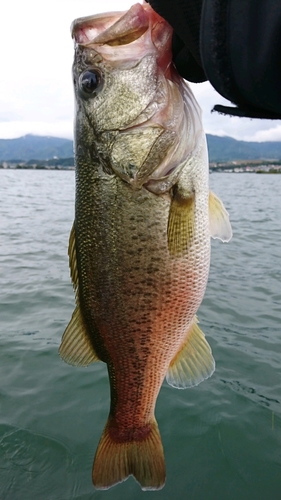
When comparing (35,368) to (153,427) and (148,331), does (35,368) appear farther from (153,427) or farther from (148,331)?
(148,331)

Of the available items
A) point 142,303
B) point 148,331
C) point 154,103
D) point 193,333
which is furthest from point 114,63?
point 193,333

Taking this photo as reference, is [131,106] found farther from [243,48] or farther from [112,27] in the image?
[243,48]

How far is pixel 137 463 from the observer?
8.01ft

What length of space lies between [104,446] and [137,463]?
0.21 metres

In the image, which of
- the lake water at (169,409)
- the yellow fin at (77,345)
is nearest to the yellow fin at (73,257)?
the yellow fin at (77,345)

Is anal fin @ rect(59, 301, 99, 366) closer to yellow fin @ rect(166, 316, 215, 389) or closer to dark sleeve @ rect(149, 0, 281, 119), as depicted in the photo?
yellow fin @ rect(166, 316, 215, 389)

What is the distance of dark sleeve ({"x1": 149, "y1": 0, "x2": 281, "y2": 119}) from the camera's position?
1.11 meters

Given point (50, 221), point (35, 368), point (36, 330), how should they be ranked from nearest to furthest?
point (35, 368)
point (36, 330)
point (50, 221)

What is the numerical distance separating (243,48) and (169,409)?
4.29 m

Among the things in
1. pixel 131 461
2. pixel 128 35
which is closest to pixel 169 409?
pixel 131 461

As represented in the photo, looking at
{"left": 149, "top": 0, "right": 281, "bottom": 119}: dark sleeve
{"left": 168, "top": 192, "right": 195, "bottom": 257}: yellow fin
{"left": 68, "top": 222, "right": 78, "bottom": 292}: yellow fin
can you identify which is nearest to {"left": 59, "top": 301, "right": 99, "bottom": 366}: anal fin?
{"left": 68, "top": 222, "right": 78, "bottom": 292}: yellow fin

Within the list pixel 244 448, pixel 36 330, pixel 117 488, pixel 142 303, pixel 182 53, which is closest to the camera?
pixel 182 53

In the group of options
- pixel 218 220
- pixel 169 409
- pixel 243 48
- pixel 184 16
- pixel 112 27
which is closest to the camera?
pixel 243 48

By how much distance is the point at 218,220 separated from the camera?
2.25 metres
